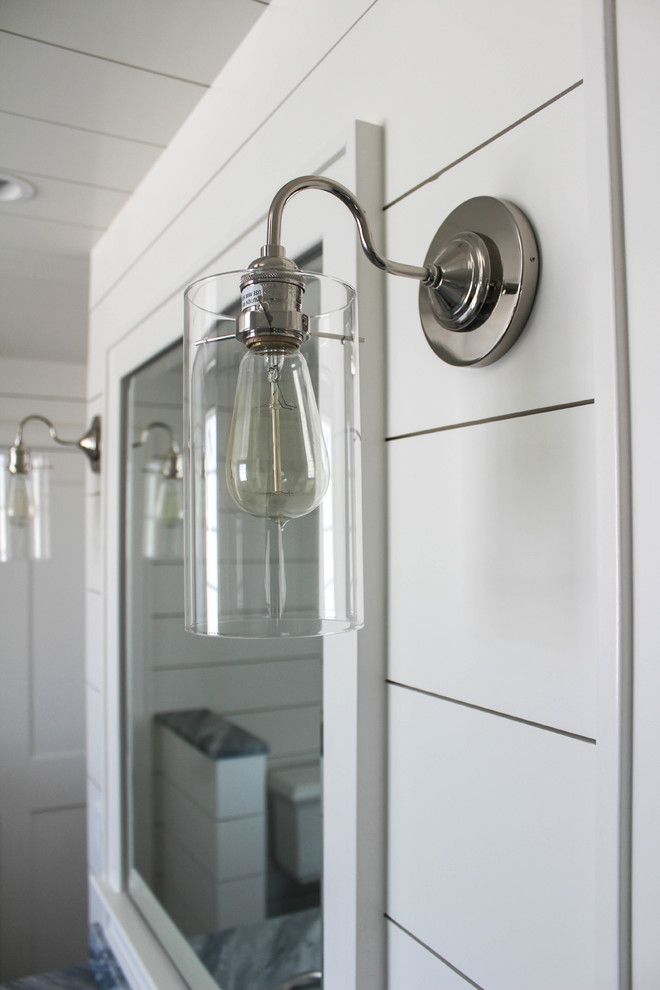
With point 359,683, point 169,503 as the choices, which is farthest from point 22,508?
point 359,683

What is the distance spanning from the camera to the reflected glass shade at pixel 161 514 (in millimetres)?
1406

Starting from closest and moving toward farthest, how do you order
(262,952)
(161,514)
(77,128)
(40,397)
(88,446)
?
(77,128)
(262,952)
(161,514)
(88,446)
(40,397)

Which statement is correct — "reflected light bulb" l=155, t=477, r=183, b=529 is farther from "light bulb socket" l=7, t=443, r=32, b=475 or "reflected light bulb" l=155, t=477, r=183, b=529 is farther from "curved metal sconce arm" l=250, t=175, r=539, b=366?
"curved metal sconce arm" l=250, t=175, r=539, b=366

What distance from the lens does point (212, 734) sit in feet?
5.54

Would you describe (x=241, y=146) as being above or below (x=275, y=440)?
above

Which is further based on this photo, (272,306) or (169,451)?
(169,451)

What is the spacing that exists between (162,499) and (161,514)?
3cm

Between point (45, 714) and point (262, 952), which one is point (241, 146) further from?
point (45, 714)

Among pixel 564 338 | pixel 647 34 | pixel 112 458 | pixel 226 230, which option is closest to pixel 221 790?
pixel 112 458

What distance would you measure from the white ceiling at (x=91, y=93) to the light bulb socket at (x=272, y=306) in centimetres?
54

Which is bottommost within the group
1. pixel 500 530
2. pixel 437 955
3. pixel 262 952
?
pixel 262 952

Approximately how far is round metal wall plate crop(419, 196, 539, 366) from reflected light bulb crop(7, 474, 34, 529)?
1.08m

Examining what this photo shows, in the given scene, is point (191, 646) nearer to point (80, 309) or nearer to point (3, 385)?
point (80, 309)

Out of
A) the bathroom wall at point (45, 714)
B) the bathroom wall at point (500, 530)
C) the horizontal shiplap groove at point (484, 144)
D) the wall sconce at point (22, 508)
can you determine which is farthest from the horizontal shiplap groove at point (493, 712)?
the bathroom wall at point (45, 714)
